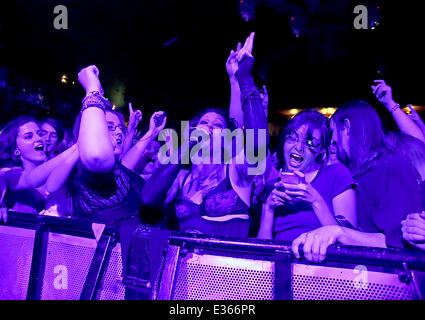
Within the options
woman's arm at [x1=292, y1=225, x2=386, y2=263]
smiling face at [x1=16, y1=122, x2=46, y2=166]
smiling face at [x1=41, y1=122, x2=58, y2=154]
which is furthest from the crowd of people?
smiling face at [x1=41, y1=122, x2=58, y2=154]

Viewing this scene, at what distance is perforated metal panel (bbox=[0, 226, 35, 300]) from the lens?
1385mm

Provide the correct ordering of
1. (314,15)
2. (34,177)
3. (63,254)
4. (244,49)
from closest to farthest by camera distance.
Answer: (63,254) < (244,49) < (34,177) < (314,15)

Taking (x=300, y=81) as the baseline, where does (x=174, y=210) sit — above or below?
below

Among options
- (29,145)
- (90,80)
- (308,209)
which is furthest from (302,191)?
(29,145)

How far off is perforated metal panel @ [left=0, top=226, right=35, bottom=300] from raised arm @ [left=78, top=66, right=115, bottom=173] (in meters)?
0.50

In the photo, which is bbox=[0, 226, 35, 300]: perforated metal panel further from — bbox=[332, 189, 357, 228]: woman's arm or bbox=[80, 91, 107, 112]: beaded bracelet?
bbox=[332, 189, 357, 228]: woman's arm

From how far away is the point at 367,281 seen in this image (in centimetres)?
95

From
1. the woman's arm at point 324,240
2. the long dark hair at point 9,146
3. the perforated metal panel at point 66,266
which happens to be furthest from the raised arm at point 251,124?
the long dark hair at point 9,146

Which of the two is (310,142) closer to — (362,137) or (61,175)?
(362,137)

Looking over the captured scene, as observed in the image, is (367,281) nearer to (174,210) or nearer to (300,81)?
(174,210)

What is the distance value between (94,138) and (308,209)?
1129mm

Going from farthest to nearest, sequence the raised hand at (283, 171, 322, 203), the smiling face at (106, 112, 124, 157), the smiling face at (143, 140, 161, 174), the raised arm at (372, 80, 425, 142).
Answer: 1. the smiling face at (143, 140, 161, 174)
2. the raised arm at (372, 80, 425, 142)
3. the smiling face at (106, 112, 124, 157)
4. the raised hand at (283, 171, 322, 203)

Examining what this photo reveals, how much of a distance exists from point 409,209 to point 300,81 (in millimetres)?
7963

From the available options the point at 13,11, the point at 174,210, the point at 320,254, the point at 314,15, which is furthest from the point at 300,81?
the point at 320,254
